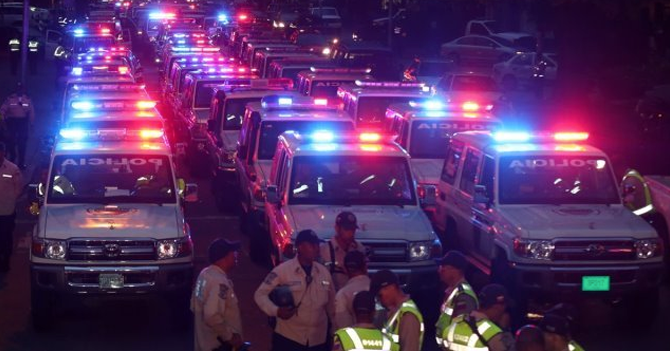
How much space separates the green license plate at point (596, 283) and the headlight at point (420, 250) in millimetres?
1578

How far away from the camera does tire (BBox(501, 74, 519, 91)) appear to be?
145 feet

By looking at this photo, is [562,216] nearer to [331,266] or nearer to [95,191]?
[331,266]

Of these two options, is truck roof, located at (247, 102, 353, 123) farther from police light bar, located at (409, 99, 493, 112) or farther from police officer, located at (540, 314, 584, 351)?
police officer, located at (540, 314, 584, 351)

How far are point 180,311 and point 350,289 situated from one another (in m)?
4.25

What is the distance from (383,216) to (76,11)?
76.5 meters

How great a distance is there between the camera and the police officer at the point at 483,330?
821 centimetres

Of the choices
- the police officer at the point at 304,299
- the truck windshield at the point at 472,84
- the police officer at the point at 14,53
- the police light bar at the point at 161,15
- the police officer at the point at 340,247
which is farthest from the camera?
the police light bar at the point at 161,15

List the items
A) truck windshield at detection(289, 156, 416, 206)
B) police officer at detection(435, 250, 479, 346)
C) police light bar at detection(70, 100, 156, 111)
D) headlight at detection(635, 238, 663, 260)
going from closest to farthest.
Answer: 1. police officer at detection(435, 250, 479, 346)
2. headlight at detection(635, 238, 663, 260)
3. truck windshield at detection(289, 156, 416, 206)
4. police light bar at detection(70, 100, 156, 111)

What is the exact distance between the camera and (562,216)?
13656 millimetres

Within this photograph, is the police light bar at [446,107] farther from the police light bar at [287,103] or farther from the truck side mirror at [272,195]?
the truck side mirror at [272,195]

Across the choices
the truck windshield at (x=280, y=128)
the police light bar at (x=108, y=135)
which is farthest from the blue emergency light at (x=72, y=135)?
the truck windshield at (x=280, y=128)

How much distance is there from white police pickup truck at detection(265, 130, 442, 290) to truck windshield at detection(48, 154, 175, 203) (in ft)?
4.04

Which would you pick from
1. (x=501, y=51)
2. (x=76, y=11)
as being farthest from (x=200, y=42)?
(x=76, y=11)

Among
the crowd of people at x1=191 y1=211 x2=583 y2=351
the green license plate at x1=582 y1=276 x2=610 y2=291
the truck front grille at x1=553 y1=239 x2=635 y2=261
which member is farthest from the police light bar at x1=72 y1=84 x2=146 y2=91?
the crowd of people at x1=191 y1=211 x2=583 y2=351
